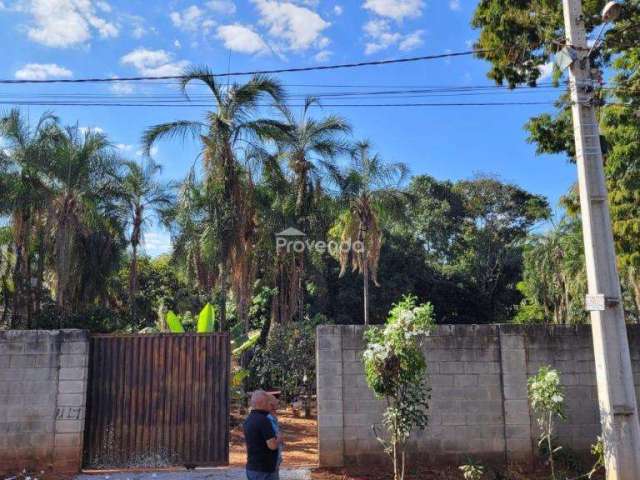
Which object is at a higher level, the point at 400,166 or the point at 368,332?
the point at 400,166

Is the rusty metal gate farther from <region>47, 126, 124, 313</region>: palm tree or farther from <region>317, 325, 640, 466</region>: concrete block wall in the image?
<region>47, 126, 124, 313</region>: palm tree

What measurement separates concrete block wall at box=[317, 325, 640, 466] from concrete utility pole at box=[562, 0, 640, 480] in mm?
1041

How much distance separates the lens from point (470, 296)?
111 feet

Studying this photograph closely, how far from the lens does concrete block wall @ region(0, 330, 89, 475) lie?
7250 millimetres

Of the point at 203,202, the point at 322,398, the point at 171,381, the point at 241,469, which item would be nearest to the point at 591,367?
the point at 322,398

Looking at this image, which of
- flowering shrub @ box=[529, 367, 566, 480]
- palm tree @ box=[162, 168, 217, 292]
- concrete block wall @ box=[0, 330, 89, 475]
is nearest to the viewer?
flowering shrub @ box=[529, 367, 566, 480]

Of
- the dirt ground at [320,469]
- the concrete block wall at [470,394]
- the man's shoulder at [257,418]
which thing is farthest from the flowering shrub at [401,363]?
the man's shoulder at [257,418]

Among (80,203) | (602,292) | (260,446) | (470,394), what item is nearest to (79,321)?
(80,203)

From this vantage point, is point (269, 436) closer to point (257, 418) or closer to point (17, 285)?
point (257, 418)

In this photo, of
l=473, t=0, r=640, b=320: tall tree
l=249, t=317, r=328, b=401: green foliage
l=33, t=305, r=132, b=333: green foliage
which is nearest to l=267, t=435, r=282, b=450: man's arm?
l=473, t=0, r=640, b=320: tall tree

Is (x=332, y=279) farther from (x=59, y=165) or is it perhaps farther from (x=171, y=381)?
(x=171, y=381)

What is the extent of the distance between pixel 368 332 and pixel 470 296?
28.1 m

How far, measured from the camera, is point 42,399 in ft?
24.1

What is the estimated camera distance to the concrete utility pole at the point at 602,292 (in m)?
6.30
